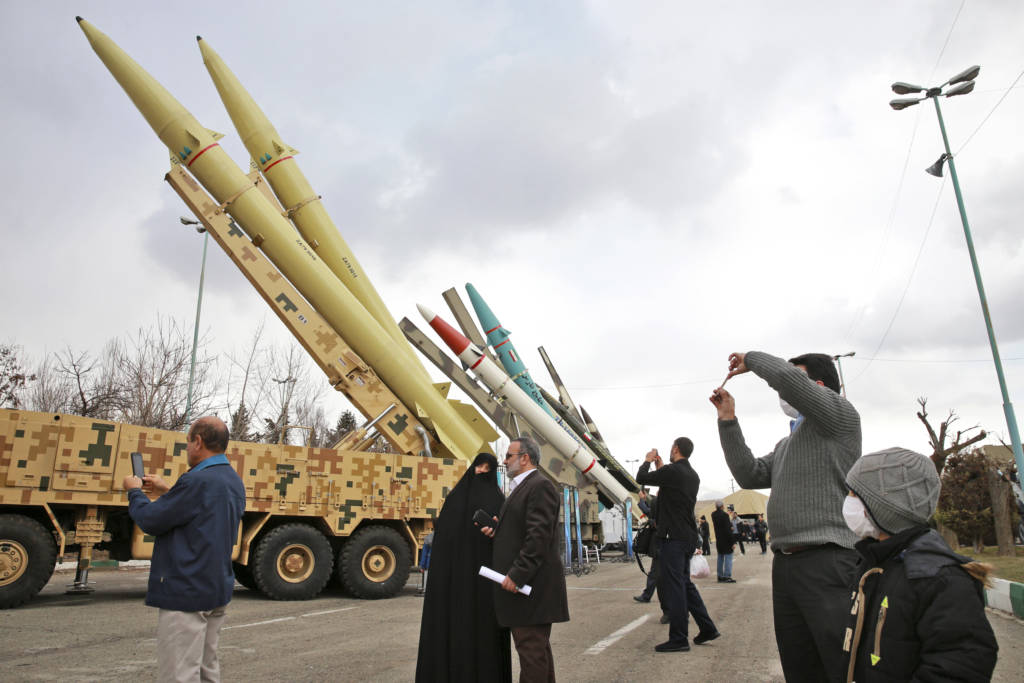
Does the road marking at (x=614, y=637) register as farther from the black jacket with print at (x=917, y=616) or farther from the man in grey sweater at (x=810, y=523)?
the black jacket with print at (x=917, y=616)

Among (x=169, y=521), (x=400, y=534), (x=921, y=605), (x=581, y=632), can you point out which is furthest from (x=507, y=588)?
(x=400, y=534)

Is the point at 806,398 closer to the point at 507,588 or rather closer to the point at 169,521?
the point at 507,588

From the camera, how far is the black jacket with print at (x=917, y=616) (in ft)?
5.48

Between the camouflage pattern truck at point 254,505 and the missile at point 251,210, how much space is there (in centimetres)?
189

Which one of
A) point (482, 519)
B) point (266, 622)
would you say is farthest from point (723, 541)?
point (482, 519)

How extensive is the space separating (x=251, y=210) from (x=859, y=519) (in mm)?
10416

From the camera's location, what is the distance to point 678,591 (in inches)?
216

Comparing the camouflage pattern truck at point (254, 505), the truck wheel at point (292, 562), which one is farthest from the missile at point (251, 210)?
the truck wheel at point (292, 562)

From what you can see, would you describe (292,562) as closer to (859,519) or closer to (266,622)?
(266,622)

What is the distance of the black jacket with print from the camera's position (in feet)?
5.48

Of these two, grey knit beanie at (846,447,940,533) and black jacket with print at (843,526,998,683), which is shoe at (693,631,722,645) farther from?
grey knit beanie at (846,447,940,533)

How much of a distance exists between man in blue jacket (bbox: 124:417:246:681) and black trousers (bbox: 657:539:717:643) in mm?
3577

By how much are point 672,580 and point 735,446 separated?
2.91 meters

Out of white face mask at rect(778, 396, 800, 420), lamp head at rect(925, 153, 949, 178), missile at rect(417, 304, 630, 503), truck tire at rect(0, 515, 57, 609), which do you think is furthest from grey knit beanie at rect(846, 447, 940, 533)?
lamp head at rect(925, 153, 949, 178)
